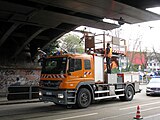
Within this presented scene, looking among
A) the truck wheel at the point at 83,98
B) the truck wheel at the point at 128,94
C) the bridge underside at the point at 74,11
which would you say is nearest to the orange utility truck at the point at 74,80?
the truck wheel at the point at 83,98

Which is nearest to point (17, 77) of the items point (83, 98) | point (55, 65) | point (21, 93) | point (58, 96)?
point (21, 93)

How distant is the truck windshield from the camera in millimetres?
13375

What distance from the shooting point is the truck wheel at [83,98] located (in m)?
13.6

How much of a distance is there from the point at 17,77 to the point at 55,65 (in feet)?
42.8

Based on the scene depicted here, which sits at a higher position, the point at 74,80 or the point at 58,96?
the point at 74,80

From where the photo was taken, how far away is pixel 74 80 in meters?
13.4

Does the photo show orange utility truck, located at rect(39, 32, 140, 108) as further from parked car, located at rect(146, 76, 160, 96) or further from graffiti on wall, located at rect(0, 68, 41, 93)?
graffiti on wall, located at rect(0, 68, 41, 93)

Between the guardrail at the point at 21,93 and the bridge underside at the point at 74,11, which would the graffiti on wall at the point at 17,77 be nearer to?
the bridge underside at the point at 74,11

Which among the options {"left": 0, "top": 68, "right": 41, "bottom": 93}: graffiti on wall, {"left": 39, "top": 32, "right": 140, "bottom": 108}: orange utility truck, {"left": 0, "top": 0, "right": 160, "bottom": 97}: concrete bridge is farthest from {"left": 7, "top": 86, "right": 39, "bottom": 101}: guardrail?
{"left": 0, "top": 68, "right": 41, "bottom": 93}: graffiti on wall

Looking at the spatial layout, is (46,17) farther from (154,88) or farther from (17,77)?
(17,77)

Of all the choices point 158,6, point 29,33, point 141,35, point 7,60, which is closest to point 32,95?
point 29,33

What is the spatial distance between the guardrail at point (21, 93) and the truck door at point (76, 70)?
7.08 metres

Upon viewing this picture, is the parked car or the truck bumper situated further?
the parked car

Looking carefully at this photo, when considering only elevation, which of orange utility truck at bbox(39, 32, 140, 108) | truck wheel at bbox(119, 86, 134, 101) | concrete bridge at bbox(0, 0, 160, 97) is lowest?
truck wheel at bbox(119, 86, 134, 101)
